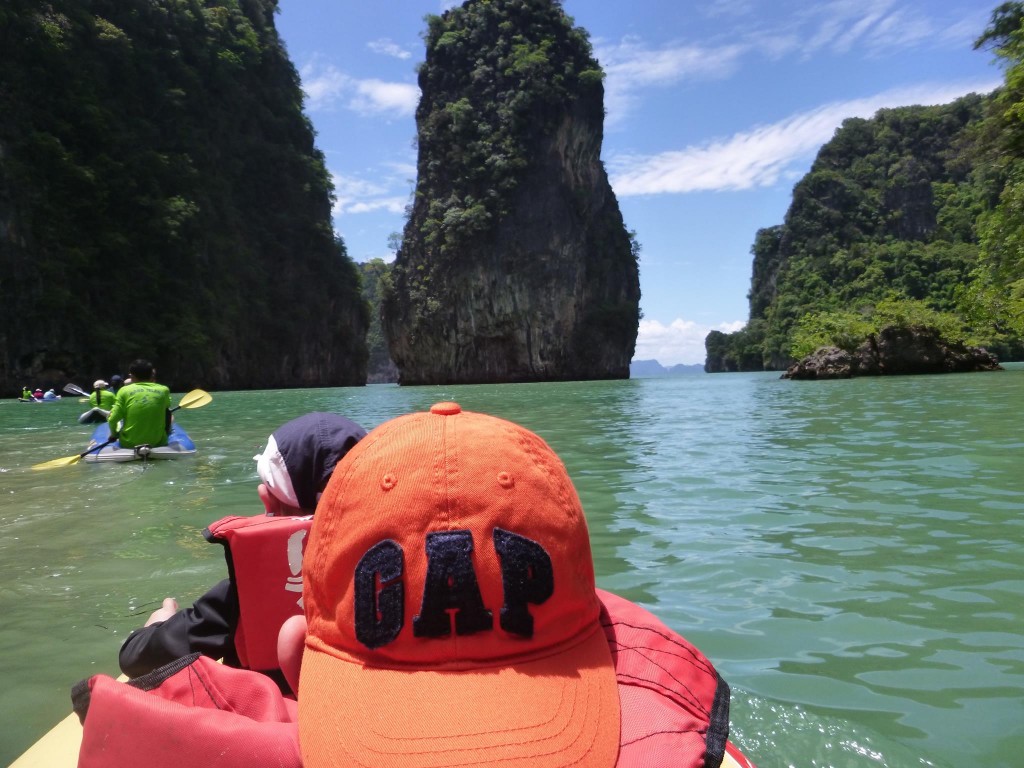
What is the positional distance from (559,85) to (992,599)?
49.9 m

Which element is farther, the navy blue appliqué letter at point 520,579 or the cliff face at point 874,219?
the cliff face at point 874,219

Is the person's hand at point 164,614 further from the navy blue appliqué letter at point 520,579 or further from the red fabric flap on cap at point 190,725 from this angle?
the navy blue appliqué letter at point 520,579

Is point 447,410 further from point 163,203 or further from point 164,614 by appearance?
point 163,203

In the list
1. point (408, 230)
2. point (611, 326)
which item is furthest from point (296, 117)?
point (611, 326)

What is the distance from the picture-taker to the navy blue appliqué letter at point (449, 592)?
0.98 meters

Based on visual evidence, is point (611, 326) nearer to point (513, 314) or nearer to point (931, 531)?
point (513, 314)

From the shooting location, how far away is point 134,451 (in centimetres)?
788

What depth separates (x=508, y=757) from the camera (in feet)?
2.93

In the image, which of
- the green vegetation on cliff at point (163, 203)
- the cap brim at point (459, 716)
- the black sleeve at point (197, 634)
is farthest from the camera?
the green vegetation on cliff at point (163, 203)

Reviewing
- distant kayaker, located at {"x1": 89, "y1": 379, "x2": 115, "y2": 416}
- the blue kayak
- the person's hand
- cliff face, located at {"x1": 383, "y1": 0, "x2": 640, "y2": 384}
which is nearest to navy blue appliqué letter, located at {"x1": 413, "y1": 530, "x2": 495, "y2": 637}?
the person's hand

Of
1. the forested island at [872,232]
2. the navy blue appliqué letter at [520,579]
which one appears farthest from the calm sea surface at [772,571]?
the forested island at [872,232]

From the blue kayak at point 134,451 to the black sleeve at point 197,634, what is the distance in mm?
6938

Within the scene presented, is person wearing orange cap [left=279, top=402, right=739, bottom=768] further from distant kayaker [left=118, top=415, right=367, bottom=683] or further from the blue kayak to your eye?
the blue kayak

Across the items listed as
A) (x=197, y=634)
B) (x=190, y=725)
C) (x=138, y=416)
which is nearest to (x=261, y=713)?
(x=190, y=725)
